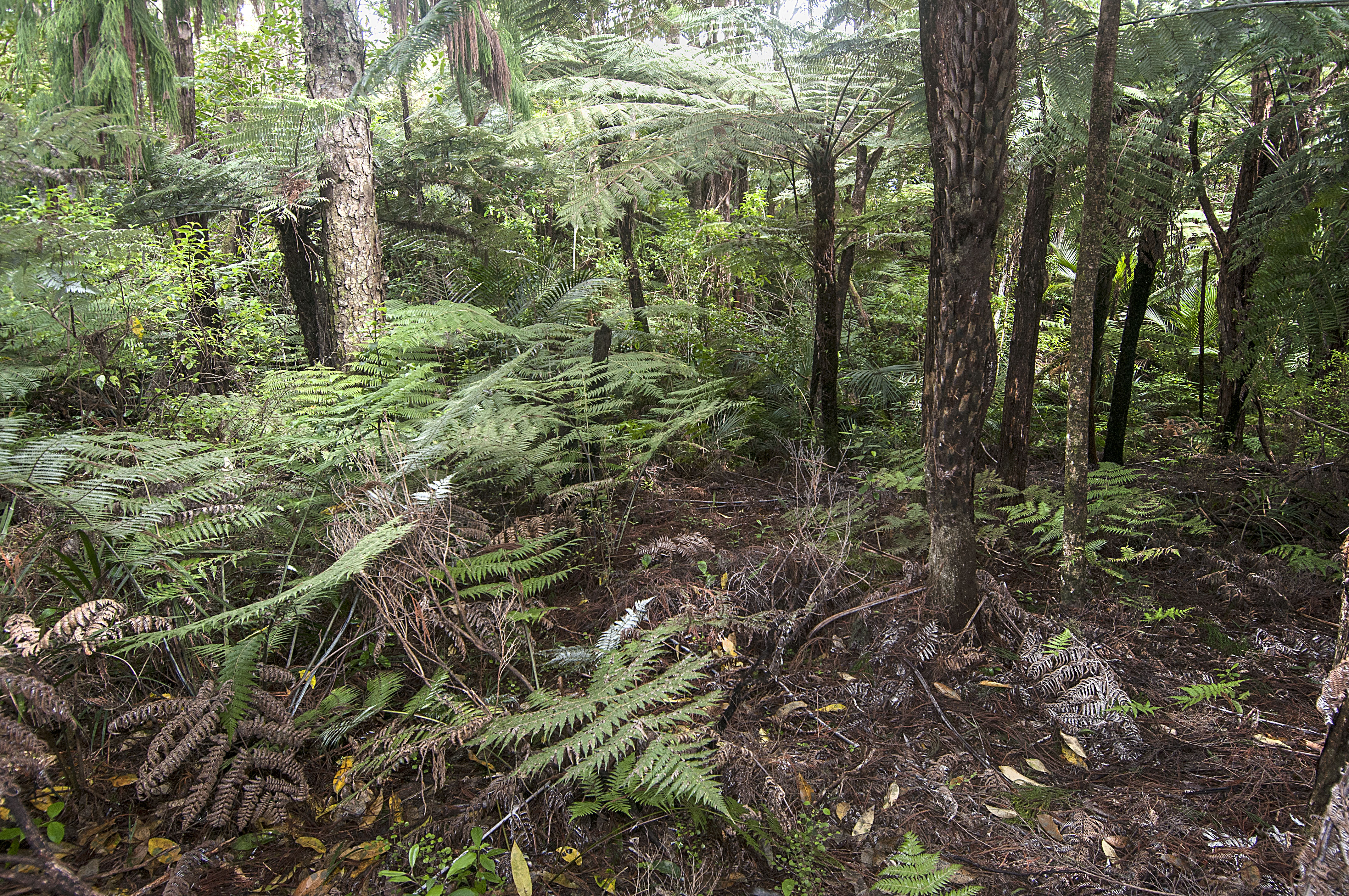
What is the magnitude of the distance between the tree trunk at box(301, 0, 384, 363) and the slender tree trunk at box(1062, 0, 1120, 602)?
168 inches

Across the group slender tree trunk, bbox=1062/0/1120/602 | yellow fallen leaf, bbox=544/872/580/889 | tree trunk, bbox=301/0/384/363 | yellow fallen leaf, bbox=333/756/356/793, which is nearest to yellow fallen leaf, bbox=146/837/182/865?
yellow fallen leaf, bbox=333/756/356/793

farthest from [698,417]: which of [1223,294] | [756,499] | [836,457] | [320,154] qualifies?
[1223,294]

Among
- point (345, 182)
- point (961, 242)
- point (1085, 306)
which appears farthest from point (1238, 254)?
point (345, 182)

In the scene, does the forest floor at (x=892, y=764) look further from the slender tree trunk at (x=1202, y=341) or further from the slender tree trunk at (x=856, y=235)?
the slender tree trunk at (x=1202, y=341)

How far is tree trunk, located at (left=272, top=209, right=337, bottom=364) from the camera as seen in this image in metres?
5.09

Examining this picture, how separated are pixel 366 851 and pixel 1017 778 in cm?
195

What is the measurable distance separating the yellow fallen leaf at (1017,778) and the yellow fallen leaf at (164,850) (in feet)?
7.93

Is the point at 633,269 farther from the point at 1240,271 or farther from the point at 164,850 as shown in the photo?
the point at 164,850

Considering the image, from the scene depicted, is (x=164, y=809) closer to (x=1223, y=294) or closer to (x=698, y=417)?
(x=698, y=417)

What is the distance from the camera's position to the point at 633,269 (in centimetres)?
567

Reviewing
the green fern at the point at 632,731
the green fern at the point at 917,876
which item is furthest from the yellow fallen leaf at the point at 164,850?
the green fern at the point at 917,876

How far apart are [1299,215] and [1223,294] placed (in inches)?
47.5

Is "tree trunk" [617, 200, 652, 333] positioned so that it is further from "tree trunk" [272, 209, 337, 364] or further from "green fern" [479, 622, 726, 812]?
"green fern" [479, 622, 726, 812]

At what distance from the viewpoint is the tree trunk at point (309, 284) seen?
16.7 ft
